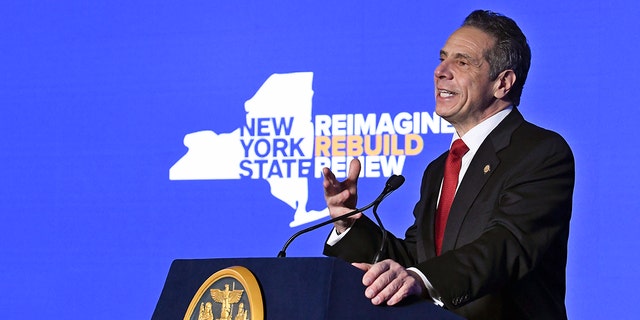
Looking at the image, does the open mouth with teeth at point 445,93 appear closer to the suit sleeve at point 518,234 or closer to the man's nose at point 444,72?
the man's nose at point 444,72

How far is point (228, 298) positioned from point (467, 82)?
90 cm

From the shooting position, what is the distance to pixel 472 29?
7.52 feet

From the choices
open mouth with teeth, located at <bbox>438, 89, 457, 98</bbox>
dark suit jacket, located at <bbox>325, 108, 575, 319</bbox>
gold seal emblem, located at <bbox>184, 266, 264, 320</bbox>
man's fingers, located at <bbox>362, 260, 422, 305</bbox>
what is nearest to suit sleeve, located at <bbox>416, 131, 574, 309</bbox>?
dark suit jacket, located at <bbox>325, 108, 575, 319</bbox>

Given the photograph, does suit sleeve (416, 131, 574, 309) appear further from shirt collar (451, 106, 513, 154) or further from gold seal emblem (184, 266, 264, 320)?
gold seal emblem (184, 266, 264, 320)

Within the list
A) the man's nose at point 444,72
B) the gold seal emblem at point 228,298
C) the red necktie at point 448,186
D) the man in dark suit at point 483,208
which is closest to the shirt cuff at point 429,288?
the man in dark suit at point 483,208

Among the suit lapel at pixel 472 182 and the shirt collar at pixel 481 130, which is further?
the shirt collar at pixel 481 130

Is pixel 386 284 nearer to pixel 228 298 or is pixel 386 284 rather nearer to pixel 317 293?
pixel 317 293

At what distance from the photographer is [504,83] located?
7.47 ft

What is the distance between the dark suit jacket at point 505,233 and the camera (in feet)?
5.90

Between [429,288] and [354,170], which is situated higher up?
[354,170]

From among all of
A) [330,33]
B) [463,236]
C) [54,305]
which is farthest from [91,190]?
[463,236]

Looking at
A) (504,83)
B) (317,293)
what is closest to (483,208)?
(504,83)

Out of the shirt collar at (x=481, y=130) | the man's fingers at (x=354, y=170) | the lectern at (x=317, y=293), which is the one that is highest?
the shirt collar at (x=481, y=130)

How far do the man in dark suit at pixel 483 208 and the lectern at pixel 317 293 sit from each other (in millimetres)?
26
